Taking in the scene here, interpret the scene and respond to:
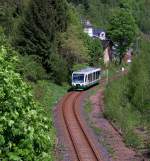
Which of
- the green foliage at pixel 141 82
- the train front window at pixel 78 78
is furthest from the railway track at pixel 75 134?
the train front window at pixel 78 78

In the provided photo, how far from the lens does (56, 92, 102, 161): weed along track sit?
83.2 ft

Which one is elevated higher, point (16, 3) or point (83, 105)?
point (16, 3)

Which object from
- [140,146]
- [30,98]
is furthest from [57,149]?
[30,98]

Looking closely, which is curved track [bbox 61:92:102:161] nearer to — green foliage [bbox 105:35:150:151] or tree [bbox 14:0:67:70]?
green foliage [bbox 105:35:150:151]

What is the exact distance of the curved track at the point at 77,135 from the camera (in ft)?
83.2

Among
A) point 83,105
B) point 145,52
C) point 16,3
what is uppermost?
point 16,3

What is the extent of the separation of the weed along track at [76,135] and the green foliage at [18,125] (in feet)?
46.3

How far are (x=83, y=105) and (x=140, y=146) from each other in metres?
17.8

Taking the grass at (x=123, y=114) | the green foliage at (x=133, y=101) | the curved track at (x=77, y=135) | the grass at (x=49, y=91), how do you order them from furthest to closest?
1. the grass at (x=49, y=91)
2. the green foliage at (x=133, y=101)
3. the grass at (x=123, y=114)
4. the curved track at (x=77, y=135)

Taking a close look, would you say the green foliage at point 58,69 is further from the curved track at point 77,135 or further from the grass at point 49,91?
the curved track at point 77,135

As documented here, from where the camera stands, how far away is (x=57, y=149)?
26688 mm

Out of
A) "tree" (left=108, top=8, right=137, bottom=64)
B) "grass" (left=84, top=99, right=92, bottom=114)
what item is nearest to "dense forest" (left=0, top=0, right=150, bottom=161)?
"tree" (left=108, top=8, right=137, bottom=64)

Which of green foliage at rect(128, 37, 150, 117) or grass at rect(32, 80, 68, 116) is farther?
grass at rect(32, 80, 68, 116)

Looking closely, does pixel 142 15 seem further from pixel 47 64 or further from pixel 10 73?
pixel 10 73
